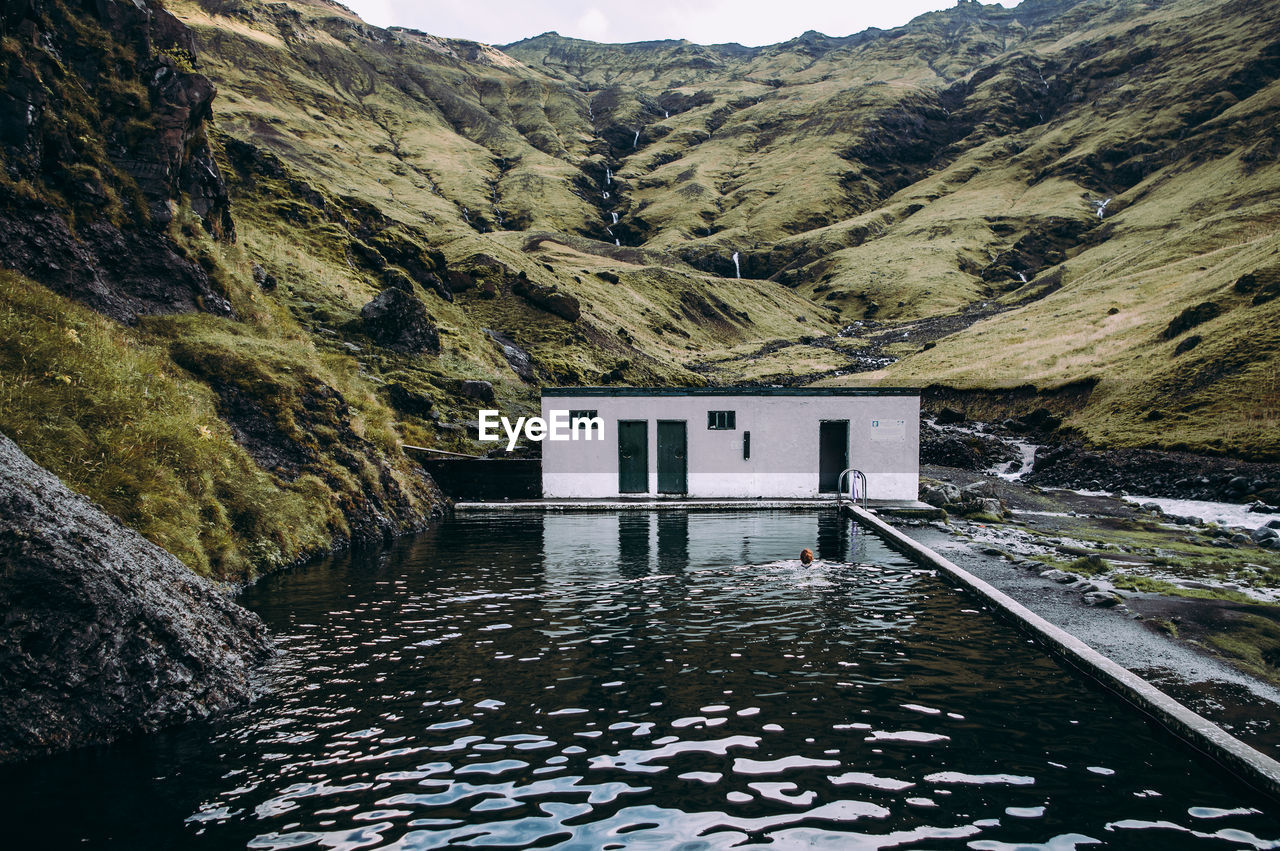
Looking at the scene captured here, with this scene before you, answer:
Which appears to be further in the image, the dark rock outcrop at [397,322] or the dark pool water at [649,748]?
the dark rock outcrop at [397,322]

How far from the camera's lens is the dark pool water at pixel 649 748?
22.2 feet

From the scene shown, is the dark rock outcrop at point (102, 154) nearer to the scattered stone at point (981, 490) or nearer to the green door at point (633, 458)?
the green door at point (633, 458)

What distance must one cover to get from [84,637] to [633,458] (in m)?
23.2

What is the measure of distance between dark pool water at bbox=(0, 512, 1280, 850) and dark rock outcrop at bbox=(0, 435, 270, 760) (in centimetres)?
45

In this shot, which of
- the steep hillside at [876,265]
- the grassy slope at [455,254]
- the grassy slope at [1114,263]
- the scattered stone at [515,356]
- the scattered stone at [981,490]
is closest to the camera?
the scattered stone at [981,490]

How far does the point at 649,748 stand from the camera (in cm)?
836

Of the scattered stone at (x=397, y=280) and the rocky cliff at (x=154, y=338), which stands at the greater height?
the scattered stone at (x=397, y=280)

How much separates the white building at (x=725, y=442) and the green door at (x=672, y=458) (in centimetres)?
4

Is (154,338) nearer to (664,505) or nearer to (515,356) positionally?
(664,505)

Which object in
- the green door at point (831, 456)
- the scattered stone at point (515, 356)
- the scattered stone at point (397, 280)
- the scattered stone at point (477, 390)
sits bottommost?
the green door at point (831, 456)

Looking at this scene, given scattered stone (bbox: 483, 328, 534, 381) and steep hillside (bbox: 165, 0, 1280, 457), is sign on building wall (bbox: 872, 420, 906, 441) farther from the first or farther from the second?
scattered stone (bbox: 483, 328, 534, 381)

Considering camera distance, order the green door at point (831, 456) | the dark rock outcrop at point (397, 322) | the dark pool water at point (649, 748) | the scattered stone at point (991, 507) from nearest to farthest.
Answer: the dark pool water at point (649, 748)
the scattered stone at point (991, 507)
the green door at point (831, 456)
the dark rock outcrop at point (397, 322)

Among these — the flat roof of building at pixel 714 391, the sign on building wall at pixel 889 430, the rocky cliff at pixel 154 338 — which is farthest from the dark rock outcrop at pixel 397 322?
the sign on building wall at pixel 889 430

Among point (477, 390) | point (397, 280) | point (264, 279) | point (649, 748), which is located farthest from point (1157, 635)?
point (397, 280)
